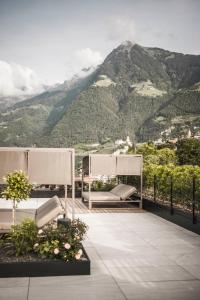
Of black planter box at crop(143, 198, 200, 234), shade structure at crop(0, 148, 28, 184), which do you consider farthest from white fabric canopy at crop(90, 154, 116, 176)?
shade structure at crop(0, 148, 28, 184)

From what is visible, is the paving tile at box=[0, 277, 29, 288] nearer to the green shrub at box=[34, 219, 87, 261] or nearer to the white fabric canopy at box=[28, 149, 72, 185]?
the green shrub at box=[34, 219, 87, 261]

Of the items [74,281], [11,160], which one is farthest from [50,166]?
[74,281]

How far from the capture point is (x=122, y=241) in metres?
8.77

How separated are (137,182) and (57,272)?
1093cm

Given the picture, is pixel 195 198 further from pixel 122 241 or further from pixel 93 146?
pixel 93 146

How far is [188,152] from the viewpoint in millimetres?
66188

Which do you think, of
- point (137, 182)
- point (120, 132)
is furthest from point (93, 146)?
point (137, 182)

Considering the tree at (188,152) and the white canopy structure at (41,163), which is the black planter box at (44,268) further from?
the tree at (188,152)

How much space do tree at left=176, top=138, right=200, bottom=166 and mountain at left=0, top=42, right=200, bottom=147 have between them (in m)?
20.7

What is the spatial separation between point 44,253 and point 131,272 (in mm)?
1294

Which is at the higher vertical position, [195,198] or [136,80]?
[136,80]

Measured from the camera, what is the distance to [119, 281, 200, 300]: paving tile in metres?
5.12

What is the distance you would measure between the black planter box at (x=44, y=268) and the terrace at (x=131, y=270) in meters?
0.09

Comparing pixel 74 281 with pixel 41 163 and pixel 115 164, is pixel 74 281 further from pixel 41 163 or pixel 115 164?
pixel 115 164
